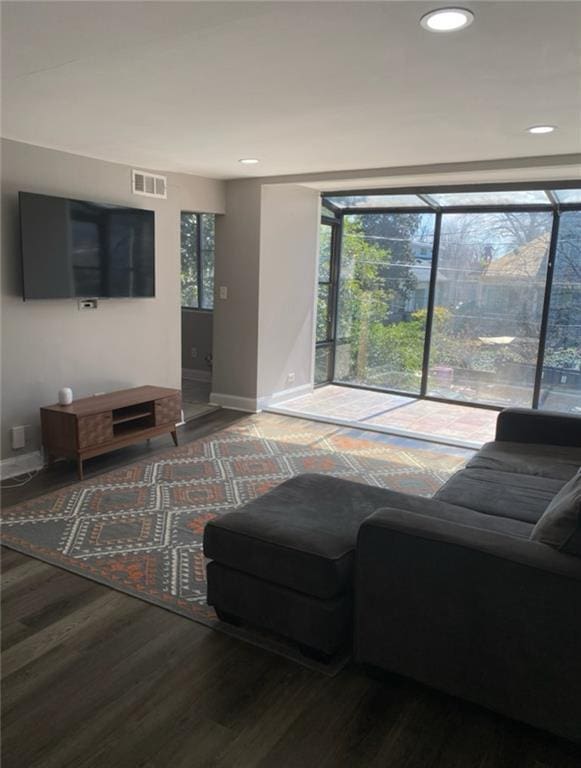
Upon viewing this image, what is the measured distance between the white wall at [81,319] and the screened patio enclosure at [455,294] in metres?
2.02

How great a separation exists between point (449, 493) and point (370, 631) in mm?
847

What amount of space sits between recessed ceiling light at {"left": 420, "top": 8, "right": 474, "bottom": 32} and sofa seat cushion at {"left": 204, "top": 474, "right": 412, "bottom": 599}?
180 cm

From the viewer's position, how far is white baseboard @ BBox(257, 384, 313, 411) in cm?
603

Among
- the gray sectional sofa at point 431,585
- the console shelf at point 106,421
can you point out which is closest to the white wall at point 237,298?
the console shelf at point 106,421

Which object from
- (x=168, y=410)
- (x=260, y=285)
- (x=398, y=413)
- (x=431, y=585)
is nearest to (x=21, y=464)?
(x=168, y=410)

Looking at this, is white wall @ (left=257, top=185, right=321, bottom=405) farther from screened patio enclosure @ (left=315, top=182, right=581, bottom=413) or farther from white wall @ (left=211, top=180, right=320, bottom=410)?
screened patio enclosure @ (left=315, top=182, right=581, bottom=413)

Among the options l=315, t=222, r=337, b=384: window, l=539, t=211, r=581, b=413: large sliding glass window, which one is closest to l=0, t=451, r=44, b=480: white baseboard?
l=315, t=222, r=337, b=384: window

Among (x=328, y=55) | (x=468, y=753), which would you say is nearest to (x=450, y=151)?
(x=328, y=55)

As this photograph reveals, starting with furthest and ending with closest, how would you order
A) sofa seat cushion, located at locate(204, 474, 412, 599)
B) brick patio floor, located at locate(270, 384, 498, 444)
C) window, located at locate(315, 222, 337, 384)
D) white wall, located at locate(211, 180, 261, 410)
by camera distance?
1. window, located at locate(315, 222, 337, 384)
2. white wall, located at locate(211, 180, 261, 410)
3. brick patio floor, located at locate(270, 384, 498, 444)
4. sofa seat cushion, located at locate(204, 474, 412, 599)

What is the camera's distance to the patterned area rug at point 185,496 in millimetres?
2805

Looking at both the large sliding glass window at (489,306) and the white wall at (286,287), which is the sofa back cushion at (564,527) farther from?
the large sliding glass window at (489,306)

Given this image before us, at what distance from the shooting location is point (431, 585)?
1875 millimetres

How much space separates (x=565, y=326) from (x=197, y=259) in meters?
4.56

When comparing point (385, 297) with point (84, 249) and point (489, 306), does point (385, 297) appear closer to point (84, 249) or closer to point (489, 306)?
point (489, 306)
